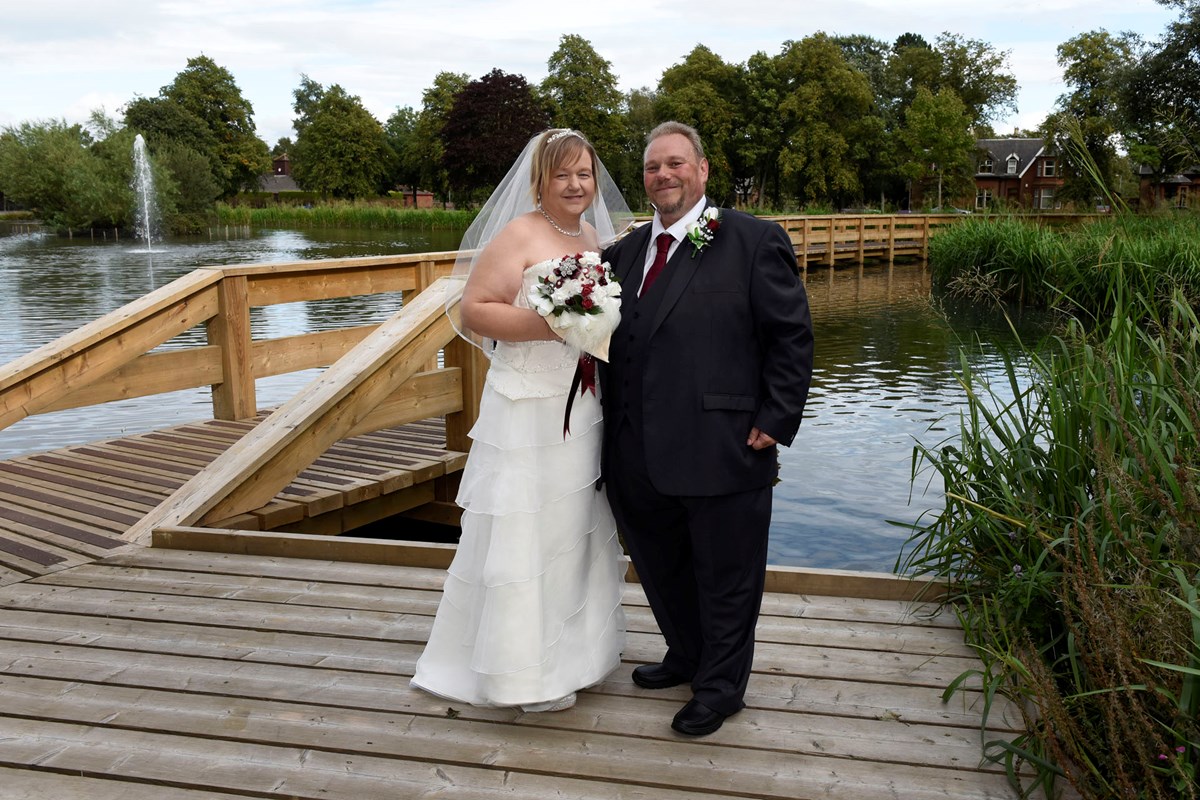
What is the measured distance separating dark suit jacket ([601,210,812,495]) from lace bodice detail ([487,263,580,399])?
311mm

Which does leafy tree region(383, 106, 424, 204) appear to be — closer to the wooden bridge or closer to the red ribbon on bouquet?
the wooden bridge

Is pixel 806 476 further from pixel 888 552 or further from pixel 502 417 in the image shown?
pixel 502 417

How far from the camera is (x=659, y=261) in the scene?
308 cm

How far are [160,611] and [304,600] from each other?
51cm

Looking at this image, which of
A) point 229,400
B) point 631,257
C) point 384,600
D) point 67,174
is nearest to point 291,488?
point 229,400

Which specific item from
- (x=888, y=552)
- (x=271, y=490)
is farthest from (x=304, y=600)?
(x=888, y=552)

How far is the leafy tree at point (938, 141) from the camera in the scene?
57.9m

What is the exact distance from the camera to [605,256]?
3.31 meters

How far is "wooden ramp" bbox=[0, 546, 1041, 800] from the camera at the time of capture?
2.68 meters

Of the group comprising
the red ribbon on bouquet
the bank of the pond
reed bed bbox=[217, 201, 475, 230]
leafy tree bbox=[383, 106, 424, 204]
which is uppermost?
leafy tree bbox=[383, 106, 424, 204]

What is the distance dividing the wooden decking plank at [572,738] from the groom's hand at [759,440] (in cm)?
79

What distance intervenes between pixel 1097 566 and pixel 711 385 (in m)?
1.05

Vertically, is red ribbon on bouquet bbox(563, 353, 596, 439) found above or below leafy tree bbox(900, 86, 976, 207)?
below

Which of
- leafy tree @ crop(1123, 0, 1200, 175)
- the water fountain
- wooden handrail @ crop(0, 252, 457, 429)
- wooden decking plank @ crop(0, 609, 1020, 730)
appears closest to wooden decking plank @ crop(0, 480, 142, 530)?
wooden handrail @ crop(0, 252, 457, 429)
